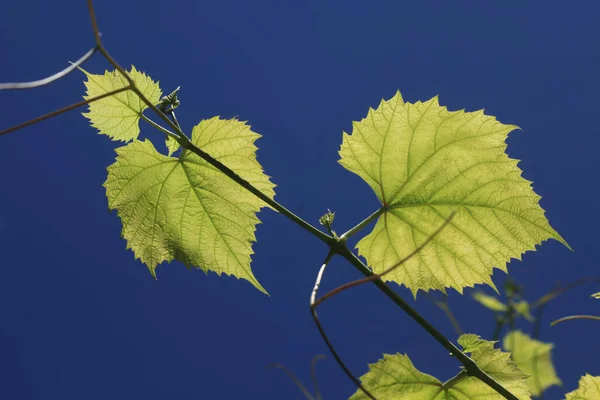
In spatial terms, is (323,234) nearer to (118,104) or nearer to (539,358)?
(118,104)

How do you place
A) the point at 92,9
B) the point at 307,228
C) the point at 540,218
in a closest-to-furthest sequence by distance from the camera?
1. the point at 92,9
2. the point at 307,228
3. the point at 540,218

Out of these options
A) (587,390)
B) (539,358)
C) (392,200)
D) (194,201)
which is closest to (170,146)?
(194,201)

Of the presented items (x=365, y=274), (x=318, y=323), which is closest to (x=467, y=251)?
(x=365, y=274)

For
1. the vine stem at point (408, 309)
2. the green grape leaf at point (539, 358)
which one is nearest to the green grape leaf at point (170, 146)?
the vine stem at point (408, 309)

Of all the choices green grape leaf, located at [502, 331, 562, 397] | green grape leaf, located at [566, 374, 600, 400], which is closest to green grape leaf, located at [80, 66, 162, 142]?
green grape leaf, located at [566, 374, 600, 400]

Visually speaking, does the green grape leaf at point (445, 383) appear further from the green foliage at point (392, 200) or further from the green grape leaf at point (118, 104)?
the green grape leaf at point (118, 104)

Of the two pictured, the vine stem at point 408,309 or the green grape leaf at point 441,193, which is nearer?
the vine stem at point 408,309

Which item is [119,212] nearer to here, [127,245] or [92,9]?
[127,245]

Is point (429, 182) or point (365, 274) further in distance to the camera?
point (429, 182)
